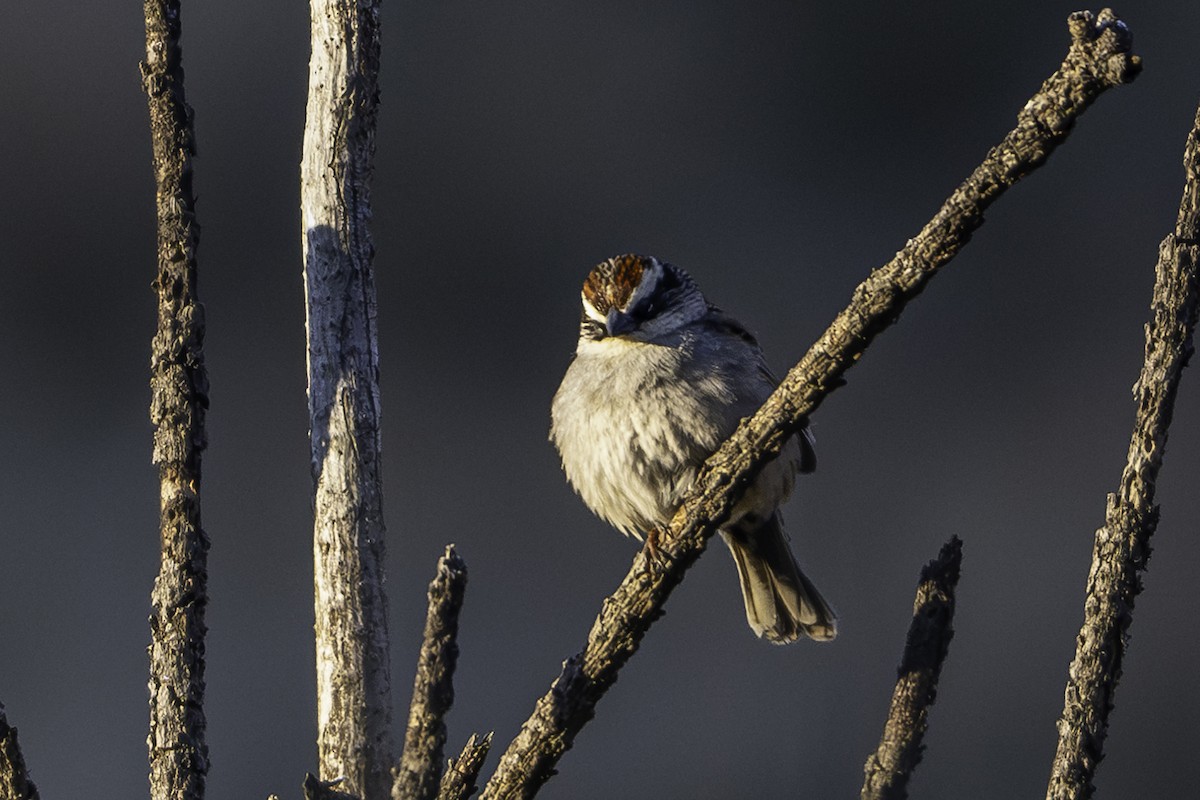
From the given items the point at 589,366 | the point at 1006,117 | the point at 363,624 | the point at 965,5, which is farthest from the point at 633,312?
the point at 965,5

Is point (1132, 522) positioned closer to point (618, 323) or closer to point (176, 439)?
point (176, 439)

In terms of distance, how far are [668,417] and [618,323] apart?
0.96 feet

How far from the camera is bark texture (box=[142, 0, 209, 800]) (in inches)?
97.7

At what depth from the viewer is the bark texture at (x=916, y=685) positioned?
109 inches

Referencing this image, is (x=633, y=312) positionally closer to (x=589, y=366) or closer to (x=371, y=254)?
(x=589, y=366)

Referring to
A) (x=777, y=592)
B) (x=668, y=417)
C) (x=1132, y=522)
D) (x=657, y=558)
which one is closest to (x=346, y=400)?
(x=657, y=558)

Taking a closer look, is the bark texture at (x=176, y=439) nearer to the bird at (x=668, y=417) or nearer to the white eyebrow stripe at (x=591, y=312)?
the bird at (x=668, y=417)

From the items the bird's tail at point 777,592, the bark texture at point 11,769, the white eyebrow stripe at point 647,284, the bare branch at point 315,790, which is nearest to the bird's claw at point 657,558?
the bare branch at point 315,790

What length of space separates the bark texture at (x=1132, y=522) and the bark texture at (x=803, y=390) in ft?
1.18

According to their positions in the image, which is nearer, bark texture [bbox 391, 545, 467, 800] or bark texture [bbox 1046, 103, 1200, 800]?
bark texture [bbox 1046, 103, 1200, 800]

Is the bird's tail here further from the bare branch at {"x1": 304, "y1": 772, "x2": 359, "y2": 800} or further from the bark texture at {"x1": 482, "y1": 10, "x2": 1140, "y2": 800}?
the bare branch at {"x1": 304, "y1": 772, "x2": 359, "y2": 800}

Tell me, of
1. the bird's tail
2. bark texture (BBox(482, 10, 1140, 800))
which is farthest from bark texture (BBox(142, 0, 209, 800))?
the bird's tail

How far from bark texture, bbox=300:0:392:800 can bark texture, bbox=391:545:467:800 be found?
0.17 metres

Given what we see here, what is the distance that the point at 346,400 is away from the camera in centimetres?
310
